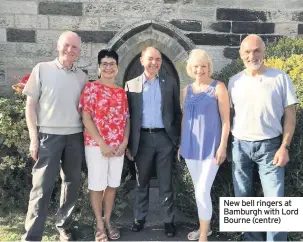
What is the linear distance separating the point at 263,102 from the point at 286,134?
0.33 m

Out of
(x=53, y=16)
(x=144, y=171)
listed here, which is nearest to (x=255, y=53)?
(x=144, y=171)

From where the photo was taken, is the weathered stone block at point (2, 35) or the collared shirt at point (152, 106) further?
the weathered stone block at point (2, 35)

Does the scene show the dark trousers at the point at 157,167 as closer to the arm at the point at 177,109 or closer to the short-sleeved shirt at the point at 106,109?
the arm at the point at 177,109

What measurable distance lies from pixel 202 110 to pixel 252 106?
1.35 feet

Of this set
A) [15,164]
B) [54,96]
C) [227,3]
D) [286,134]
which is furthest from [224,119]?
[227,3]

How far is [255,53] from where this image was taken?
3.34 m

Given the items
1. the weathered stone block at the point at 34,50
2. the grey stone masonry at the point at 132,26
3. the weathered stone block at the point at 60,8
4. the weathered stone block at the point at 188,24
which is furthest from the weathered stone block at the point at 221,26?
the weathered stone block at the point at 34,50

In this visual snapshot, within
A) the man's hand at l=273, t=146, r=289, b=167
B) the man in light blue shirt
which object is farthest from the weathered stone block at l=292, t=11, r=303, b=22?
the man's hand at l=273, t=146, r=289, b=167

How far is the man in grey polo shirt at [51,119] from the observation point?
348 cm

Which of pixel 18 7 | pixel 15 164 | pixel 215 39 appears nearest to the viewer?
pixel 15 164

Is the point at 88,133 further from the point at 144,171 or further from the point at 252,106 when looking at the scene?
the point at 252,106

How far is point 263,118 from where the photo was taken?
131 inches

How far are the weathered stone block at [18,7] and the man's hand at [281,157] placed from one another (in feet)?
14.0
